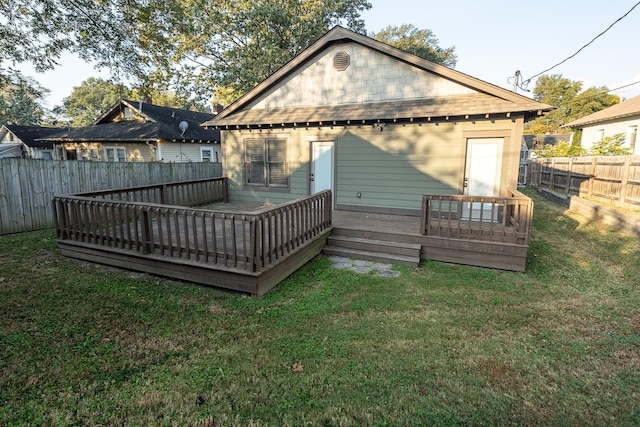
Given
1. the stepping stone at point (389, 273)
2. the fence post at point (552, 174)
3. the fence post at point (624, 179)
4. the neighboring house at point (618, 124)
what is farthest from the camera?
the neighboring house at point (618, 124)

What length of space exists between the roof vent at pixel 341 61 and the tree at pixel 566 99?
43.9 m

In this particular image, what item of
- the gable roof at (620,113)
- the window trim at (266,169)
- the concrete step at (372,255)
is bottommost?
the concrete step at (372,255)

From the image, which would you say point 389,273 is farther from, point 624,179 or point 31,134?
point 31,134

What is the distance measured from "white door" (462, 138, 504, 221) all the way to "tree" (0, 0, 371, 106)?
1091 cm

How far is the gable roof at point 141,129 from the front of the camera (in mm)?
16672

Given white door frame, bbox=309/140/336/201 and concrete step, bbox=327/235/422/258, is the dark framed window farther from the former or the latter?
concrete step, bbox=327/235/422/258

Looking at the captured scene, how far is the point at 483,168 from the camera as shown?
294 inches

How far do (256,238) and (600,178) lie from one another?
1255 centimetres

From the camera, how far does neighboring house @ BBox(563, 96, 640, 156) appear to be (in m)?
16.3

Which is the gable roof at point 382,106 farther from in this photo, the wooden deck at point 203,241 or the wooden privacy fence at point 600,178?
the wooden privacy fence at point 600,178

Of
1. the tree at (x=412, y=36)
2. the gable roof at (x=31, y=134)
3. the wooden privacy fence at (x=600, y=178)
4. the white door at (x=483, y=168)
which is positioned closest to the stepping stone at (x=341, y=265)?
the white door at (x=483, y=168)

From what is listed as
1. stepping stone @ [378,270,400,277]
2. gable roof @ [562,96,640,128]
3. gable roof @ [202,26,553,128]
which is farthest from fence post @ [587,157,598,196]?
stepping stone @ [378,270,400,277]

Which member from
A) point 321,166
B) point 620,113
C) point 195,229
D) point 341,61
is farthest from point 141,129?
point 620,113

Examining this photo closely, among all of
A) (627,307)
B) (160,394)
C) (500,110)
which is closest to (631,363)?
(627,307)
